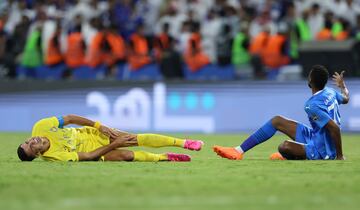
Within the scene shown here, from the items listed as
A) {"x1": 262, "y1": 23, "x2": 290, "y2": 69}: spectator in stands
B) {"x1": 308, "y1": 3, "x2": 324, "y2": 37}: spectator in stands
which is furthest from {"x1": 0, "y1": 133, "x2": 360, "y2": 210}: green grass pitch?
{"x1": 308, "y1": 3, "x2": 324, "y2": 37}: spectator in stands

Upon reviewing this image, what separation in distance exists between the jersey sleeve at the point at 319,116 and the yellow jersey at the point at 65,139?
274 centimetres

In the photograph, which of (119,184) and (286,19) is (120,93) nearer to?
(286,19)

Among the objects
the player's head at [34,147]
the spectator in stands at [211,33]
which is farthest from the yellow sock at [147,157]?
the spectator in stands at [211,33]

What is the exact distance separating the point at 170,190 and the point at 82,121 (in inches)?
123

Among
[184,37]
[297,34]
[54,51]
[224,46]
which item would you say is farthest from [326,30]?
[54,51]

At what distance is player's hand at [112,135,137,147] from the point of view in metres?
12.7

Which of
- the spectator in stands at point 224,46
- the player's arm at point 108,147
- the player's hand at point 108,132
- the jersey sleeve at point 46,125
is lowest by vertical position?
the player's arm at point 108,147

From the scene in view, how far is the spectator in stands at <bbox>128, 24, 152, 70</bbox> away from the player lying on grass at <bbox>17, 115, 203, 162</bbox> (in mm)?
10919

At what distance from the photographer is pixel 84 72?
24297mm

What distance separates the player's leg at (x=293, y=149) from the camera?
1302cm

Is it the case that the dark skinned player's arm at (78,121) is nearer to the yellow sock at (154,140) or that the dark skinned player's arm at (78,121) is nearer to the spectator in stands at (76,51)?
the yellow sock at (154,140)

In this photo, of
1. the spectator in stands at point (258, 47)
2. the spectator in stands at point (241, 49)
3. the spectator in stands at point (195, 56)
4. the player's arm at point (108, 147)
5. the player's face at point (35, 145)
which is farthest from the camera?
the spectator in stands at point (195, 56)

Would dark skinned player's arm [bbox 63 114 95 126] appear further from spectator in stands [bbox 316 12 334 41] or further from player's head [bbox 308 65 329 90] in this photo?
spectator in stands [bbox 316 12 334 41]

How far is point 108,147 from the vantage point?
1270 cm
